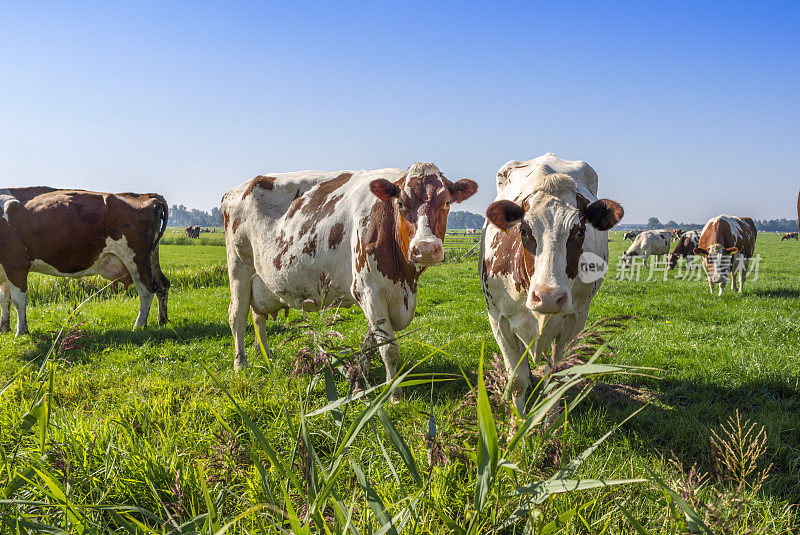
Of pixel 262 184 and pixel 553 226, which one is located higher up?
pixel 262 184

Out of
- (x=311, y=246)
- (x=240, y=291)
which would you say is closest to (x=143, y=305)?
(x=240, y=291)

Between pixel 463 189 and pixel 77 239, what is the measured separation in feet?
24.6

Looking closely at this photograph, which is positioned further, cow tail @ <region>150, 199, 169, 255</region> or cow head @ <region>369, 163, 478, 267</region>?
cow tail @ <region>150, 199, 169, 255</region>

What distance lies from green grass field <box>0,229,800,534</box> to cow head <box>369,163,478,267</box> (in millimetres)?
1014

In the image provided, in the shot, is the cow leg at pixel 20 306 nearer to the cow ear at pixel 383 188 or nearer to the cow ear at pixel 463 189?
the cow ear at pixel 383 188

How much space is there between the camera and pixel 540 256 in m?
3.05

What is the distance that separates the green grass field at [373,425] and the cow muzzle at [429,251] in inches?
37.2

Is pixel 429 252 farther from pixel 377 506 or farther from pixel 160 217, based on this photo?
pixel 160 217

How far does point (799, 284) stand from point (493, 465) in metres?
16.9

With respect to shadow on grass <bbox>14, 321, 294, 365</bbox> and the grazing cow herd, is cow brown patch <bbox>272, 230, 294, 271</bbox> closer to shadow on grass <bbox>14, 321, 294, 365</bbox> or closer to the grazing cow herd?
the grazing cow herd

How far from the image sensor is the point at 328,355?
1487 millimetres

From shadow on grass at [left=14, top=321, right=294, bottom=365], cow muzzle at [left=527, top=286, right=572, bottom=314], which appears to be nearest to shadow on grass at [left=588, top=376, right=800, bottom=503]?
cow muzzle at [left=527, top=286, right=572, bottom=314]

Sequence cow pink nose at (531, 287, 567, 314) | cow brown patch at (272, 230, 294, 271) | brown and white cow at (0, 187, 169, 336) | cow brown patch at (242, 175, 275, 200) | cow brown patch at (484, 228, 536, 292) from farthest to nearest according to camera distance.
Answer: brown and white cow at (0, 187, 169, 336)
cow brown patch at (242, 175, 275, 200)
cow brown patch at (272, 230, 294, 271)
cow brown patch at (484, 228, 536, 292)
cow pink nose at (531, 287, 567, 314)

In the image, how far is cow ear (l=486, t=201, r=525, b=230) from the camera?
310 centimetres
